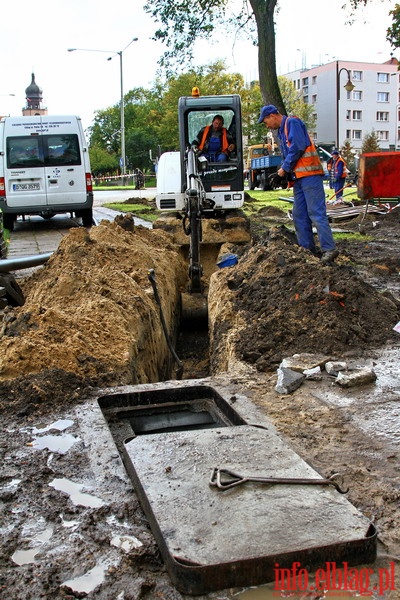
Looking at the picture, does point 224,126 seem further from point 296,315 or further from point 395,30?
point 395,30

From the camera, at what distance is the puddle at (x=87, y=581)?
238cm

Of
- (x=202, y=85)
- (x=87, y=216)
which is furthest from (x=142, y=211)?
(x=202, y=85)

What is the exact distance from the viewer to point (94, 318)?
5273 millimetres

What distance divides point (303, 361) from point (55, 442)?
1.99m

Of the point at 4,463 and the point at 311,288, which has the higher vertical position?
the point at 311,288

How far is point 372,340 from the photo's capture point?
5.40 meters

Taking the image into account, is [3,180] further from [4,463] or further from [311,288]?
[4,463]

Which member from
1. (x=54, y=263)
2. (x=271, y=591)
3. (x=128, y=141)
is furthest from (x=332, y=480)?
(x=128, y=141)

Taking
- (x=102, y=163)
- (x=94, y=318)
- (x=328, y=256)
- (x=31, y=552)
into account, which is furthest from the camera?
(x=102, y=163)

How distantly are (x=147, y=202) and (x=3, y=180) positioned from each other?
31.1ft

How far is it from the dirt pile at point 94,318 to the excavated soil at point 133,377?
15 mm

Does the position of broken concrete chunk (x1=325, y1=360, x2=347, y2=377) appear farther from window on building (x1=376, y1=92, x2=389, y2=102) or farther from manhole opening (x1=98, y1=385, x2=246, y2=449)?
window on building (x1=376, y1=92, x2=389, y2=102)

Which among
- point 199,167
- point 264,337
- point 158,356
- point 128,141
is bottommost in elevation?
point 158,356

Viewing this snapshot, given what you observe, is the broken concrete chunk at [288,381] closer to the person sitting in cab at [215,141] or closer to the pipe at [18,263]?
the pipe at [18,263]
